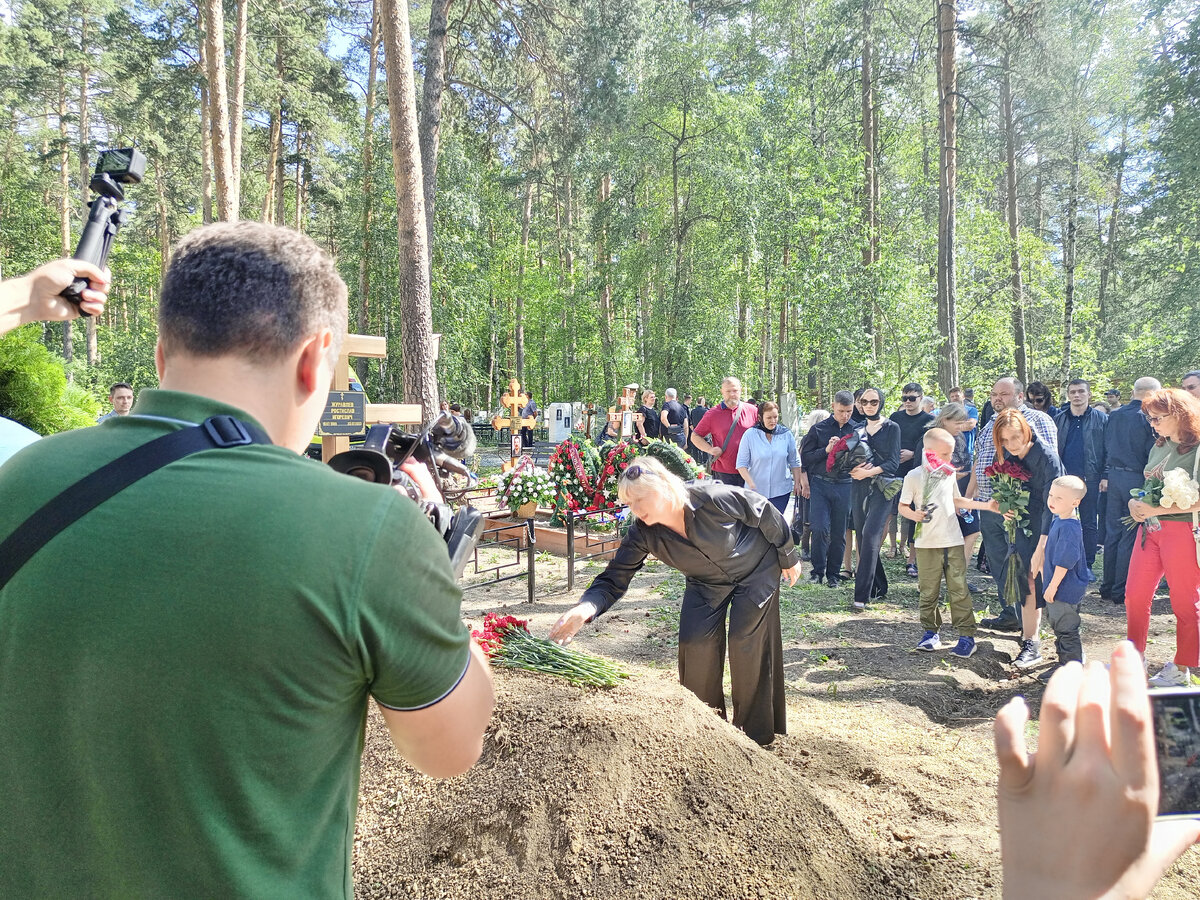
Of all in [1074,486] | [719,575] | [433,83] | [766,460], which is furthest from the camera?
[433,83]

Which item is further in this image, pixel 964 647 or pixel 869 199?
pixel 869 199

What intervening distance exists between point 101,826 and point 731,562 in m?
3.42

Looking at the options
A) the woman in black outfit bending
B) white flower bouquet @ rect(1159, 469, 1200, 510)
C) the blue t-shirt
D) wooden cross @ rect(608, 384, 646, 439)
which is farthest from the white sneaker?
wooden cross @ rect(608, 384, 646, 439)

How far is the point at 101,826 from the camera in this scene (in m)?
0.86

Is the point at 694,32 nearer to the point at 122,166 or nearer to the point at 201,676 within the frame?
the point at 122,166

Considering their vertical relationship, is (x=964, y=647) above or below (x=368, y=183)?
below

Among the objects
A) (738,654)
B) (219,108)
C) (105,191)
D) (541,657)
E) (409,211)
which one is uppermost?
(219,108)

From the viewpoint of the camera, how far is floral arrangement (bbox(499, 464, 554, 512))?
8.58 m

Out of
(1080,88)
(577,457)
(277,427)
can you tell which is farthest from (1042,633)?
(1080,88)

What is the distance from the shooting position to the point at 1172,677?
4.97 meters

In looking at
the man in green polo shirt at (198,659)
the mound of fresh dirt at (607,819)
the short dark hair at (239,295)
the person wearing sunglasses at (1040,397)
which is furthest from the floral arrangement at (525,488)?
the man in green polo shirt at (198,659)

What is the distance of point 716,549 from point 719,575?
0.20 meters

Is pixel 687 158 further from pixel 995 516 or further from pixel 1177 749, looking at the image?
pixel 1177 749

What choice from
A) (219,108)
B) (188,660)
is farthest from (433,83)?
(188,660)
